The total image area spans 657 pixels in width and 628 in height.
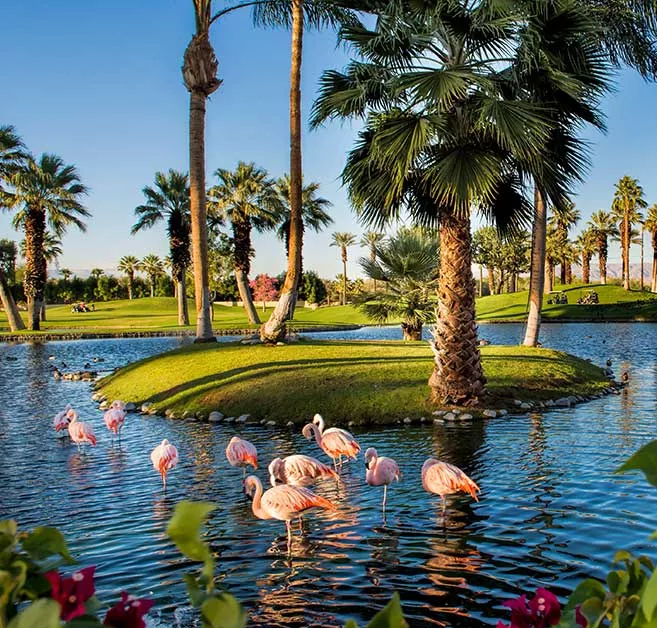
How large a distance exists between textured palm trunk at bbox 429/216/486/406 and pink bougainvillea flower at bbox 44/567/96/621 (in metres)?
13.6

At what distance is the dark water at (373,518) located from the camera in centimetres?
625

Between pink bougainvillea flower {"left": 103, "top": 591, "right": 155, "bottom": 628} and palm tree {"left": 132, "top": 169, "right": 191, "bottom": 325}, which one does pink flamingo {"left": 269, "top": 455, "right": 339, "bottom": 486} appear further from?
palm tree {"left": 132, "top": 169, "right": 191, "bottom": 325}

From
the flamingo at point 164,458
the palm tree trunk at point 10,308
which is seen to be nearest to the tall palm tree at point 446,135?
the flamingo at point 164,458

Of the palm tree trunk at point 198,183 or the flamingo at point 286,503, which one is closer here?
Answer: the flamingo at point 286,503

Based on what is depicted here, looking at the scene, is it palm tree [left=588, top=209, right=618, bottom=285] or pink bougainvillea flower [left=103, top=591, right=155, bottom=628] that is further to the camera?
palm tree [left=588, top=209, right=618, bottom=285]

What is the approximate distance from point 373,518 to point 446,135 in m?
8.35

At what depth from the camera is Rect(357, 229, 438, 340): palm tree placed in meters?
27.7

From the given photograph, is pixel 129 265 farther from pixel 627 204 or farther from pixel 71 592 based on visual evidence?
pixel 71 592

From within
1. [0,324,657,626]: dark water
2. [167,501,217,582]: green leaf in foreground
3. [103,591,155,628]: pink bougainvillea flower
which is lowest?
[0,324,657,626]: dark water

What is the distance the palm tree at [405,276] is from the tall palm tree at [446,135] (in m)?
11.5

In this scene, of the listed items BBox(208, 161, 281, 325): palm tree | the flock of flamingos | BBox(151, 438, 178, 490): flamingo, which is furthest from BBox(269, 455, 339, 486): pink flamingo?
BBox(208, 161, 281, 325): palm tree

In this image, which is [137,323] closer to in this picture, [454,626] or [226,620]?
[454,626]

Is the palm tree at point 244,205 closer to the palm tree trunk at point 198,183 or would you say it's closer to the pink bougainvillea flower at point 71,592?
the palm tree trunk at point 198,183

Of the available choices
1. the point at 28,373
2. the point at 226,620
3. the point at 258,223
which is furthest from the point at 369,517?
the point at 258,223
